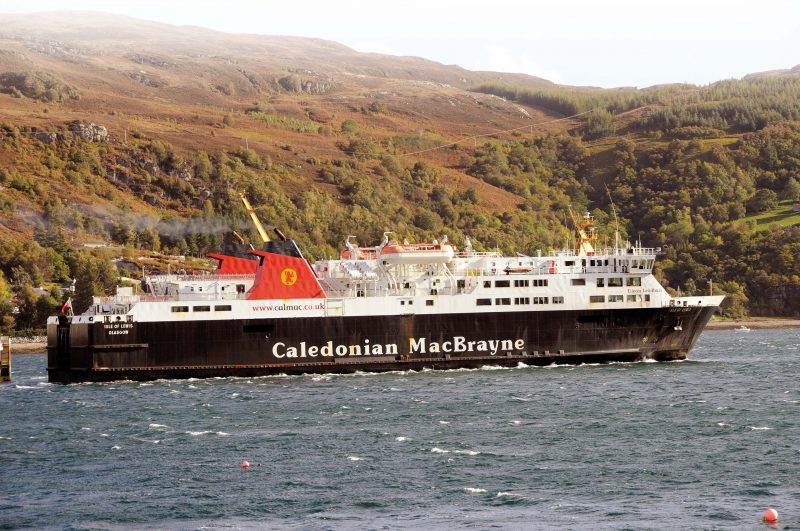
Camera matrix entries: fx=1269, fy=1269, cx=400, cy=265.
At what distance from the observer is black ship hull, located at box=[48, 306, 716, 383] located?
5891 cm

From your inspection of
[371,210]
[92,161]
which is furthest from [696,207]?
[92,161]

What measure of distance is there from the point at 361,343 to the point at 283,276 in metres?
4.90

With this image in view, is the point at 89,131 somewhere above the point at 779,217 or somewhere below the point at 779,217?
above

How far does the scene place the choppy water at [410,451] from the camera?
31016 millimetres

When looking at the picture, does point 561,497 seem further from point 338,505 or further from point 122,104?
point 122,104

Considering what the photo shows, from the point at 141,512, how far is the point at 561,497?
34.6ft

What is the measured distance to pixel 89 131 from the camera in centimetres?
15300

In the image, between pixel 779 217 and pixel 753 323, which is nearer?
pixel 753 323

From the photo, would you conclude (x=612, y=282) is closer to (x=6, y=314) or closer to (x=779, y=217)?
(x=6, y=314)

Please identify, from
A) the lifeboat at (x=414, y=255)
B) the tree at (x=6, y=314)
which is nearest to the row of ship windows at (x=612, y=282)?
the lifeboat at (x=414, y=255)

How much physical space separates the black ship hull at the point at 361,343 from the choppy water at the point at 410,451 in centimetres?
147

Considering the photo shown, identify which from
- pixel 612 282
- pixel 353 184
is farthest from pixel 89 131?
pixel 612 282

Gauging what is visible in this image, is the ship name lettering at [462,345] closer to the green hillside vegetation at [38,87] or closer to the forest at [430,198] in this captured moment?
the forest at [430,198]

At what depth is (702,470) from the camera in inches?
1374
